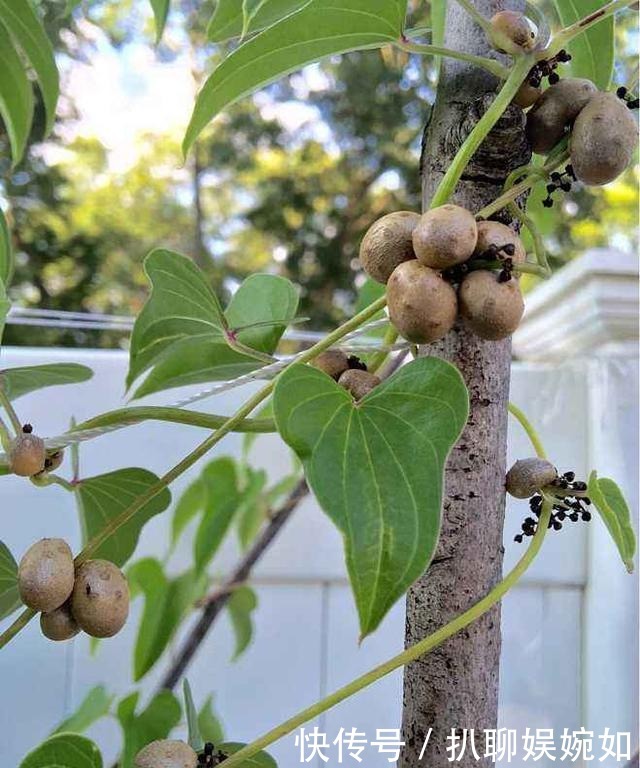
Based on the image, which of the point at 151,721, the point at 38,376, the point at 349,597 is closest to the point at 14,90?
the point at 38,376

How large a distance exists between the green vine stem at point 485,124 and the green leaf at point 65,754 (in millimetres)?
213

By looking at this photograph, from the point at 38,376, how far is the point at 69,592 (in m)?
0.14

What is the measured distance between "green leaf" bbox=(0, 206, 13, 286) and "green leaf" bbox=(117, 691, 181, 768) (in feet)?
0.86

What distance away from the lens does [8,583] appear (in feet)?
1.09

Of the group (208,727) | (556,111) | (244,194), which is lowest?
(208,727)

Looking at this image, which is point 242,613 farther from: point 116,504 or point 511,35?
point 511,35

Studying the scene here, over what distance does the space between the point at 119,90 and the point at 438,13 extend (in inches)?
124

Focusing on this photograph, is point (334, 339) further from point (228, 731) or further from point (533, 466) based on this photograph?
point (228, 731)

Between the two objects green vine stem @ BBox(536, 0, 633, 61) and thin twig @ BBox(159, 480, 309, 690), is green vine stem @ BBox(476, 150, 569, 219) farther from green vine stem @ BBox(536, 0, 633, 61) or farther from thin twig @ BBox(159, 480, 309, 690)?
thin twig @ BBox(159, 480, 309, 690)

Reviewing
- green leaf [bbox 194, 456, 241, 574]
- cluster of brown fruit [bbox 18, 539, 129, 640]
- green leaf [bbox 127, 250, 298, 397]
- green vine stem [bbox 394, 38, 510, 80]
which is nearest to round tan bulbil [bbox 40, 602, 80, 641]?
cluster of brown fruit [bbox 18, 539, 129, 640]

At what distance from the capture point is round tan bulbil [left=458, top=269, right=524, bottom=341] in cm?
24

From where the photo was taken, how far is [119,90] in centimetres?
324

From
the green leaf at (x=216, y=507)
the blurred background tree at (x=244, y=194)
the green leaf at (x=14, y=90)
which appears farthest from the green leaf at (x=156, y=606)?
the blurred background tree at (x=244, y=194)

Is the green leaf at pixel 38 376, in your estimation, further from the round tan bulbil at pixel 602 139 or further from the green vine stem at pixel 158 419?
the round tan bulbil at pixel 602 139
